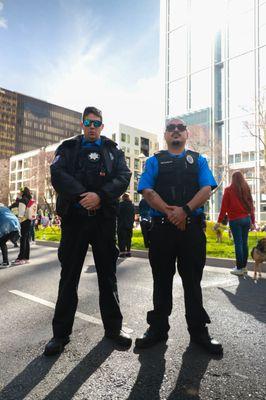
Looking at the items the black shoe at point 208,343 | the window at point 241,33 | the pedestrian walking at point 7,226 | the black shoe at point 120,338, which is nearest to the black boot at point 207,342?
the black shoe at point 208,343

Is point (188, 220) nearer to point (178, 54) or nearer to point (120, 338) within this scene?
point (120, 338)

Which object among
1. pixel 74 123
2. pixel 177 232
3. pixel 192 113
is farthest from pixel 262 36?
pixel 74 123

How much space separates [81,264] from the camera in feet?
10.0

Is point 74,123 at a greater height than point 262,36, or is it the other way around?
point 74,123

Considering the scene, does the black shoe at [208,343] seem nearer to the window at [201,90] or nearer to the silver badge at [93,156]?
the silver badge at [93,156]

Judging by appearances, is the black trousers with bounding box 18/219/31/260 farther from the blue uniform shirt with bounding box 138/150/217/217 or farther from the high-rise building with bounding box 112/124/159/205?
the high-rise building with bounding box 112/124/159/205

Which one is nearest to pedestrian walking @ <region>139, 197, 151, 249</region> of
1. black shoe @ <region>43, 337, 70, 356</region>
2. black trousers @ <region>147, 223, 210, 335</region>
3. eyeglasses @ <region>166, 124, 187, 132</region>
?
black trousers @ <region>147, 223, 210, 335</region>

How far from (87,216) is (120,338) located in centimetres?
108

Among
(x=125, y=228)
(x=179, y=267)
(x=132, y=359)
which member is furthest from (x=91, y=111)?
(x=125, y=228)

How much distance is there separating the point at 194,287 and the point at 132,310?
1.32 meters

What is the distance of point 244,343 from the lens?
2924 millimetres

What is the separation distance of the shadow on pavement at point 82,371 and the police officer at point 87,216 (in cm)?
17

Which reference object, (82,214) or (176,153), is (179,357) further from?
(176,153)

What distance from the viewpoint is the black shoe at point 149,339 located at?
9.31 ft
